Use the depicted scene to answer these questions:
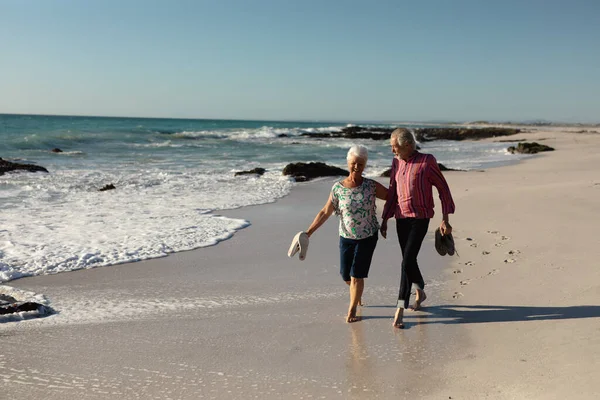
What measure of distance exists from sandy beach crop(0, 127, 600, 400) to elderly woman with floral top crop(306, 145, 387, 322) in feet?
1.34

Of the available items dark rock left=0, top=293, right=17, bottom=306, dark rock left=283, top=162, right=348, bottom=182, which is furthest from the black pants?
dark rock left=283, top=162, right=348, bottom=182

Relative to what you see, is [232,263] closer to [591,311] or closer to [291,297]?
[291,297]

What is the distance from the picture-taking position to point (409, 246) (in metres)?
4.66

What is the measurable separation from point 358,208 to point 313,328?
101 cm

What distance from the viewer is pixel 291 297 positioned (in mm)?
5406

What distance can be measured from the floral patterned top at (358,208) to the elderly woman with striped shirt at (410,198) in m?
0.15

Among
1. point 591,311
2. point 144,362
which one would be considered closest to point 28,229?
point 144,362

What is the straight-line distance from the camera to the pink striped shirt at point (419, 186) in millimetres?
4566

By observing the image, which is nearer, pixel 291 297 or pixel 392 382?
pixel 392 382

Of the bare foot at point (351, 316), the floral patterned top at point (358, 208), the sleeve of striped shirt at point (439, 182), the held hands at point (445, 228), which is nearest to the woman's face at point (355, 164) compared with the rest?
the floral patterned top at point (358, 208)

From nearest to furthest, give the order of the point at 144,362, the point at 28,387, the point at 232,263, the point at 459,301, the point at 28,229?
the point at 28,387 → the point at 144,362 → the point at 459,301 → the point at 232,263 → the point at 28,229

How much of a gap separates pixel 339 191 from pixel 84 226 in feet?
18.1

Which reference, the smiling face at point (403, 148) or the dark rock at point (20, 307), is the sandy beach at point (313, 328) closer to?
the dark rock at point (20, 307)

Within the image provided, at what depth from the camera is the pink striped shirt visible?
180 inches
